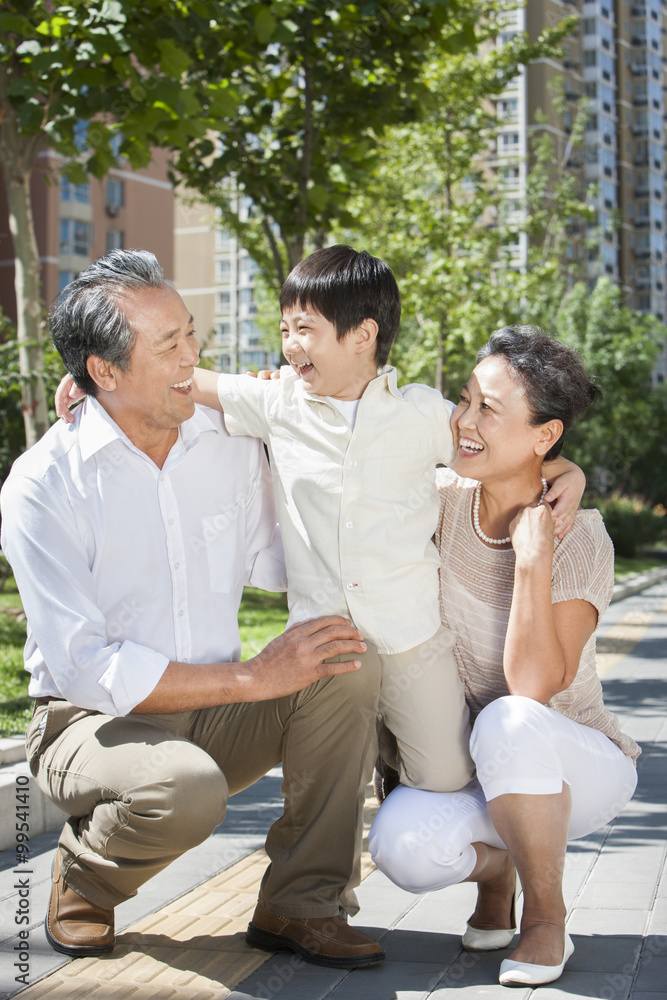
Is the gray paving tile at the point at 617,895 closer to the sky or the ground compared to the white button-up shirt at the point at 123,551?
closer to the ground

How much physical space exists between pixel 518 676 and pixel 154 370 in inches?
49.7

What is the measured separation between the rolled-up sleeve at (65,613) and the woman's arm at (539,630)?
0.89 metres

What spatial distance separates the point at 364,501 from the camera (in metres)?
2.85

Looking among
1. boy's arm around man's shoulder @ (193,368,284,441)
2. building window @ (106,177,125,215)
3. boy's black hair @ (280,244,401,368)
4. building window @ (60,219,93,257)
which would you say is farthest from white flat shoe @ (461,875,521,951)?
building window @ (106,177,125,215)

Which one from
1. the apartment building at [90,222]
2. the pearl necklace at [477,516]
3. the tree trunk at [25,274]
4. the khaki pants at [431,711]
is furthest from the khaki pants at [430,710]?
the apartment building at [90,222]

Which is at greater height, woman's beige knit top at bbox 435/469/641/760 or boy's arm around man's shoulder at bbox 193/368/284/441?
boy's arm around man's shoulder at bbox 193/368/284/441

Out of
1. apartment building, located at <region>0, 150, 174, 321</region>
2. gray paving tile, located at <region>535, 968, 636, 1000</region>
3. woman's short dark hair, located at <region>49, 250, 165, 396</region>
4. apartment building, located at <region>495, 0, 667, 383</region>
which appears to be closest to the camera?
gray paving tile, located at <region>535, 968, 636, 1000</region>

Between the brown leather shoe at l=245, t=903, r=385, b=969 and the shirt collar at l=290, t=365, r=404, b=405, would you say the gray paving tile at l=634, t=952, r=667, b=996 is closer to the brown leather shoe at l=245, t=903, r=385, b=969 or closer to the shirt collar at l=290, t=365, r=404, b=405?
the brown leather shoe at l=245, t=903, r=385, b=969

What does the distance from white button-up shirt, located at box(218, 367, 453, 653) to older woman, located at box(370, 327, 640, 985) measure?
0.38ft

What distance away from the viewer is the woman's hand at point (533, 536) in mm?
2777

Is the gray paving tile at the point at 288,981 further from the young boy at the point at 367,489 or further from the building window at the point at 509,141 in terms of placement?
the building window at the point at 509,141

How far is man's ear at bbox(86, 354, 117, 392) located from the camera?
3.01 m

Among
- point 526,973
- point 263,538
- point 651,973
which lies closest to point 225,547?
point 263,538

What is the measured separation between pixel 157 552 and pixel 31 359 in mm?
4950
